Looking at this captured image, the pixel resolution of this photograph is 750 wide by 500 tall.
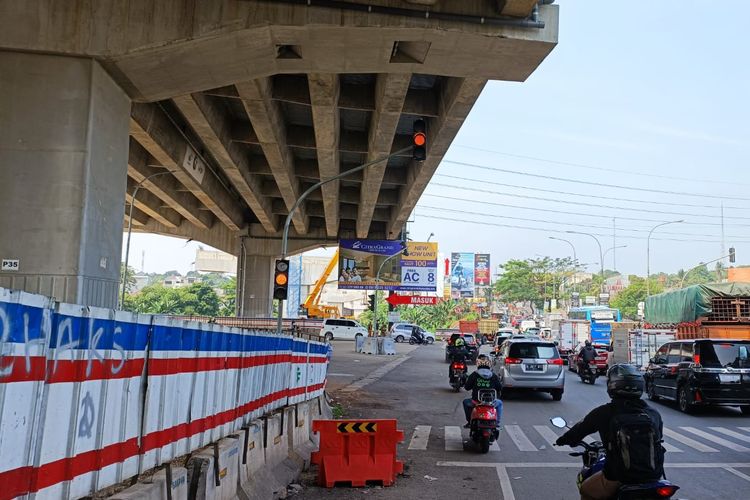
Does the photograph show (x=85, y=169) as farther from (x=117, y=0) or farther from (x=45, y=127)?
(x=117, y=0)

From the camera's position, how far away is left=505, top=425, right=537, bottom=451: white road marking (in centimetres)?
1106

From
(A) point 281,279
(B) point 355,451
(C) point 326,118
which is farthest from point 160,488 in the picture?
(C) point 326,118

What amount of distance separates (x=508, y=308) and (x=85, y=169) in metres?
120

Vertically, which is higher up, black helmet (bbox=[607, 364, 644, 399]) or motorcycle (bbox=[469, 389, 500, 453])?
black helmet (bbox=[607, 364, 644, 399])

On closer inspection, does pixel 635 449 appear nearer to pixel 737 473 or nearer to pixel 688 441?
pixel 737 473

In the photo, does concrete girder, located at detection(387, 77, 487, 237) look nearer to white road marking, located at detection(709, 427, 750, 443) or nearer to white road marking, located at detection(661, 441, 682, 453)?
white road marking, located at detection(661, 441, 682, 453)

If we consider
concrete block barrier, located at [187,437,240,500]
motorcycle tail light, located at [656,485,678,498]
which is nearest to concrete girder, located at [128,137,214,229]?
concrete block barrier, located at [187,437,240,500]

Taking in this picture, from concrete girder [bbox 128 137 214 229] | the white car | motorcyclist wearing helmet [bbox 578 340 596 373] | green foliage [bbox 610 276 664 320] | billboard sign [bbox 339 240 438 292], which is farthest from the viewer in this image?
green foliage [bbox 610 276 664 320]

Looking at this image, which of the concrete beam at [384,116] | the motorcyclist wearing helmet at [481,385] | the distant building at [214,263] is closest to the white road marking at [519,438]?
the motorcyclist wearing helmet at [481,385]

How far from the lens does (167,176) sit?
2853cm

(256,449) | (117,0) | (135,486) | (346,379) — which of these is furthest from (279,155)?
(135,486)

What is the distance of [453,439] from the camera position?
1178cm

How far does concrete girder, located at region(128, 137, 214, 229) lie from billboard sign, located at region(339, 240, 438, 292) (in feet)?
31.8

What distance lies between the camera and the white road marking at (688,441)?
10.8m
